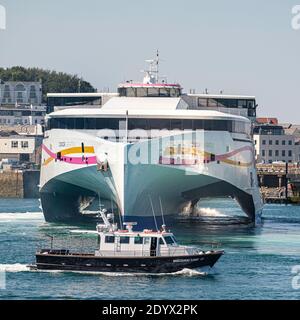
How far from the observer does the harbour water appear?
53.2 meters

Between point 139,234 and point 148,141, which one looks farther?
point 148,141

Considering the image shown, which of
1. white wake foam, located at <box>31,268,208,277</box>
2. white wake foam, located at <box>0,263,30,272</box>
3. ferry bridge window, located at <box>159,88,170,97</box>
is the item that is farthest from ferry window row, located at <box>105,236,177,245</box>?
ferry bridge window, located at <box>159,88,170,97</box>

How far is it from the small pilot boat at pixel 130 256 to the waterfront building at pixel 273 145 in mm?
125091

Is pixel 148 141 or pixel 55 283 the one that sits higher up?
pixel 148 141

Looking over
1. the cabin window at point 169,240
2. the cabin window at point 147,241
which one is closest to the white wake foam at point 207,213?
the cabin window at point 169,240

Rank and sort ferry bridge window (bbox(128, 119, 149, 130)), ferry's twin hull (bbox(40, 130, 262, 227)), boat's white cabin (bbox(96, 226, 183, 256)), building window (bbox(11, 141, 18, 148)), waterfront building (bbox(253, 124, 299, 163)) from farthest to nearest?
waterfront building (bbox(253, 124, 299, 163)) < building window (bbox(11, 141, 18, 148)) < ferry bridge window (bbox(128, 119, 149, 130)) < ferry's twin hull (bbox(40, 130, 262, 227)) < boat's white cabin (bbox(96, 226, 183, 256))

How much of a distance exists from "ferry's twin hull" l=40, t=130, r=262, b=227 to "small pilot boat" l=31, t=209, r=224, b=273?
14535mm

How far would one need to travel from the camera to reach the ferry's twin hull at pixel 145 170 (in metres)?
73.8

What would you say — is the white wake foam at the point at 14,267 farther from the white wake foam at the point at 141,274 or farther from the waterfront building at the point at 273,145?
the waterfront building at the point at 273,145

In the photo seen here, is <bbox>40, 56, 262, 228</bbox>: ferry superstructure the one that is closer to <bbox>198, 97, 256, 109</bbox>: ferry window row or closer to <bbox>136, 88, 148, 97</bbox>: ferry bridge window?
<bbox>136, 88, 148, 97</bbox>: ferry bridge window
